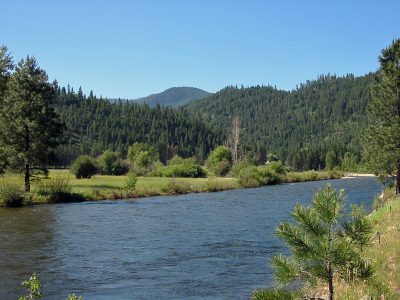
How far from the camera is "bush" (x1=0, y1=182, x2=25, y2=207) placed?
152 feet

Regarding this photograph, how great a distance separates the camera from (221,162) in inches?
4710

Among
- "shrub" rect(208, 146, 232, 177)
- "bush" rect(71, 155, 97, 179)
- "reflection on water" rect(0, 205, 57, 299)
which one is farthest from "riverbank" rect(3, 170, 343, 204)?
"shrub" rect(208, 146, 232, 177)

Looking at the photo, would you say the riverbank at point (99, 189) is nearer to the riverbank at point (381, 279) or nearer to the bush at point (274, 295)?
the riverbank at point (381, 279)

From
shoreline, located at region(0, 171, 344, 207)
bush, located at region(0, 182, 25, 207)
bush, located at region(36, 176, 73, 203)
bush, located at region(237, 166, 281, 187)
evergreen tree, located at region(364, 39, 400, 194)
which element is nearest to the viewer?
evergreen tree, located at region(364, 39, 400, 194)

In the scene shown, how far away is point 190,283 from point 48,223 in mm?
19486

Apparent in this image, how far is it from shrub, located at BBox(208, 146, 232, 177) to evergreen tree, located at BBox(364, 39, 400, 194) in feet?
234

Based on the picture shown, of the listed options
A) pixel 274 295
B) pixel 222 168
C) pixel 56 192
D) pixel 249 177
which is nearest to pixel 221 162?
pixel 222 168

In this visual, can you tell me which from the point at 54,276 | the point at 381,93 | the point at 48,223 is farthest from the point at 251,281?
the point at 381,93

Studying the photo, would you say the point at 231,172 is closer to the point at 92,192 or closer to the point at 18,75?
the point at 92,192

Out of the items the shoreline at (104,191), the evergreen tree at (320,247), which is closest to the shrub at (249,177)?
the shoreline at (104,191)

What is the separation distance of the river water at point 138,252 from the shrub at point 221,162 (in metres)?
74.7

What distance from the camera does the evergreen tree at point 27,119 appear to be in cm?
5272

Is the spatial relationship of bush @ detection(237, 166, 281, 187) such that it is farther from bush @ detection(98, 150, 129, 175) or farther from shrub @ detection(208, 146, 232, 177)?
bush @ detection(98, 150, 129, 175)

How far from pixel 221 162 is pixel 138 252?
94857 mm
